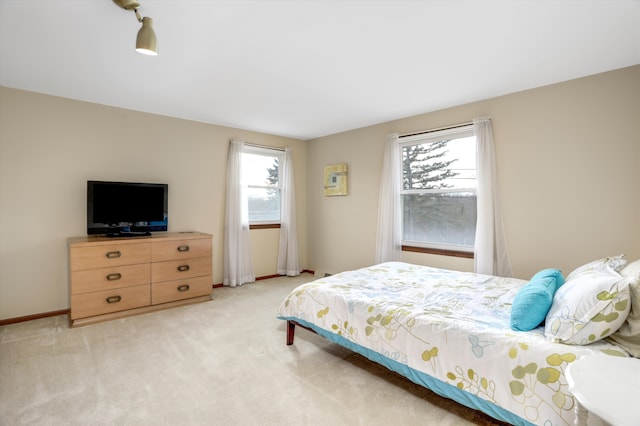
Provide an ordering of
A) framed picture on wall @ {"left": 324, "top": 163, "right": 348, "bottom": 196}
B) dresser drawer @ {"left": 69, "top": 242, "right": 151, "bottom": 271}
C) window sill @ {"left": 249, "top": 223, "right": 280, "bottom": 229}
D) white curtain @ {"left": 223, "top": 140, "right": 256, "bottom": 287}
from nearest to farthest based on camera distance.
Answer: dresser drawer @ {"left": 69, "top": 242, "right": 151, "bottom": 271}
white curtain @ {"left": 223, "top": 140, "right": 256, "bottom": 287}
framed picture on wall @ {"left": 324, "top": 163, "right": 348, "bottom": 196}
window sill @ {"left": 249, "top": 223, "right": 280, "bottom": 229}

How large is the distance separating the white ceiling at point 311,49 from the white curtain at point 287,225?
1713 millimetres

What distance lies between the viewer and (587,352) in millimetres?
1388

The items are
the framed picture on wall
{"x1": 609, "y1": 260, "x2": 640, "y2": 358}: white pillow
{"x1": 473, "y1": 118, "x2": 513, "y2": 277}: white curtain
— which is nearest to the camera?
{"x1": 609, "y1": 260, "x2": 640, "y2": 358}: white pillow

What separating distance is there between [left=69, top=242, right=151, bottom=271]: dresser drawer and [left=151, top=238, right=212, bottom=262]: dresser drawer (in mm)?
83

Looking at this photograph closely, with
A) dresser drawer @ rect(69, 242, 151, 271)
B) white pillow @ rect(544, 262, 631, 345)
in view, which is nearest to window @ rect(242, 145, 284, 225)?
dresser drawer @ rect(69, 242, 151, 271)

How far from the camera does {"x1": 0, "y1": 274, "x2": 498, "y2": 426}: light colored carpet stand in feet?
5.75

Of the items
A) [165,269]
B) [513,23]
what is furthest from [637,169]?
[165,269]

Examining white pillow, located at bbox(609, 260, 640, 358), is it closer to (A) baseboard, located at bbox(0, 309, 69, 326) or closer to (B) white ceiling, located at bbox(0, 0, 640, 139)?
(B) white ceiling, located at bbox(0, 0, 640, 139)

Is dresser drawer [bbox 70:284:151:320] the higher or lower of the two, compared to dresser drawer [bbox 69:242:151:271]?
lower

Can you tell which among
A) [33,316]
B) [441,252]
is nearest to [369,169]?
[441,252]

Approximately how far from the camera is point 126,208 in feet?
11.7

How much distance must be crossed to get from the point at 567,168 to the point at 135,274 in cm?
457

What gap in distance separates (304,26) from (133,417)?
263cm

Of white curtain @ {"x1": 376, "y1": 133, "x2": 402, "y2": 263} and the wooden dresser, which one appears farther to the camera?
white curtain @ {"x1": 376, "y1": 133, "x2": 402, "y2": 263}
